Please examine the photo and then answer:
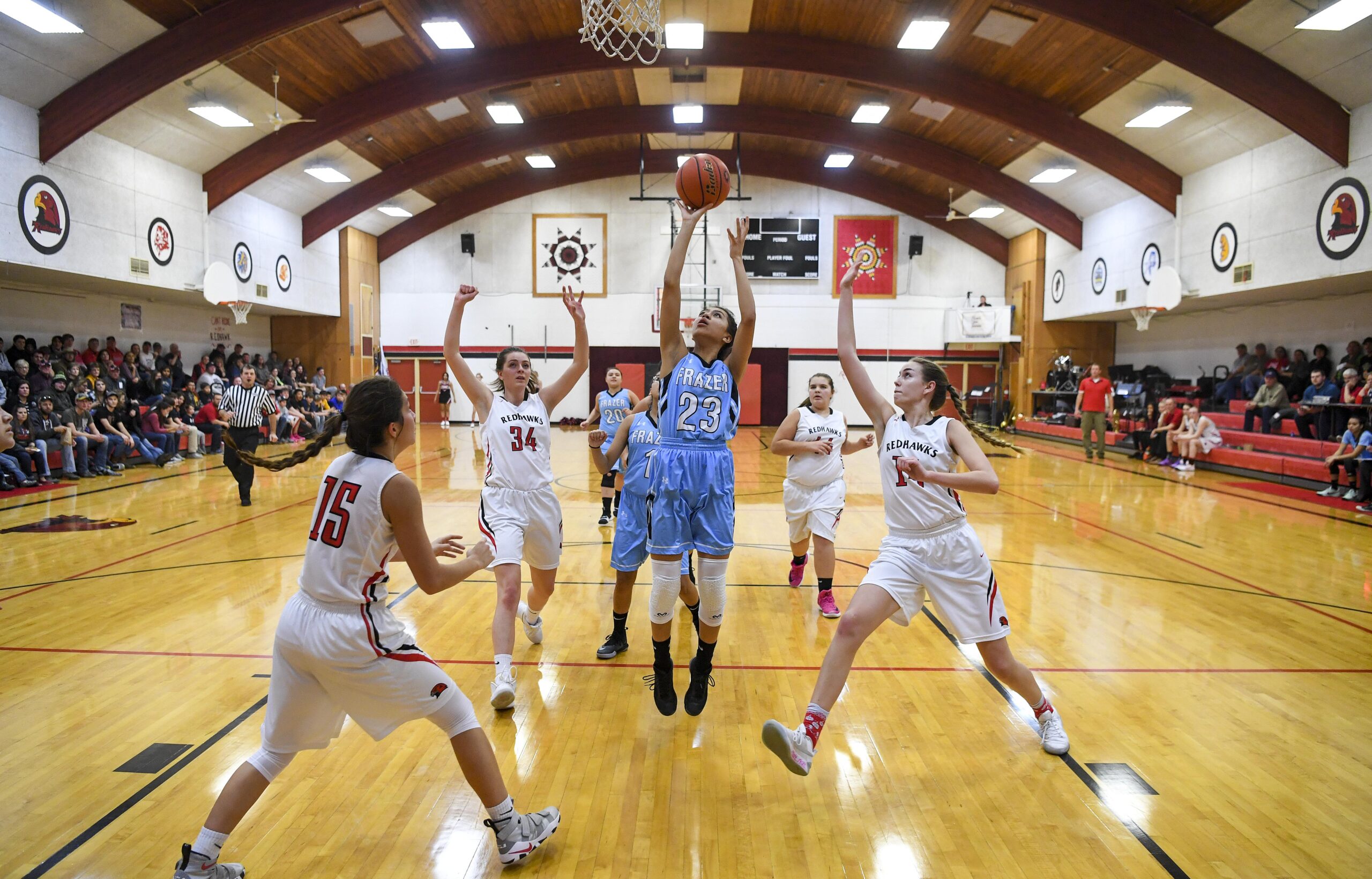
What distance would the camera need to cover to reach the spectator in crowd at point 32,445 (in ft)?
→ 35.9

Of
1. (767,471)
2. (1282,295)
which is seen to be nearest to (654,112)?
(767,471)

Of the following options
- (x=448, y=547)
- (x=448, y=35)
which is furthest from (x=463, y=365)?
(x=448, y=35)

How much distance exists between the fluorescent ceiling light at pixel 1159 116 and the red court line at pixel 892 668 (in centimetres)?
1236

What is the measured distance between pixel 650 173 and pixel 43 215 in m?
15.0

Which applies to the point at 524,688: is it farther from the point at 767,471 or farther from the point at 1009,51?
the point at 1009,51

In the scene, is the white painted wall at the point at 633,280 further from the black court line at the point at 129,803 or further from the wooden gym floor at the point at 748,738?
the black court line at the point at 129,803

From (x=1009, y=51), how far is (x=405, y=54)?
10.9 metres

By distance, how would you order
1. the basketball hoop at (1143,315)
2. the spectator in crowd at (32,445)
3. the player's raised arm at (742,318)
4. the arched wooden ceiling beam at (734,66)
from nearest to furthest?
the player's raised arm at (742,318) → the spectator in crowd at (32,445) → the arched wooden ceiling beam at (734,66) → the basketball hoop at (1143,315)

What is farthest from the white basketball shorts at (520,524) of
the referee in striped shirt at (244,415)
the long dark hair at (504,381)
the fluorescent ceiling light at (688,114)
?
the fluorescent ceiling light at (688,114)

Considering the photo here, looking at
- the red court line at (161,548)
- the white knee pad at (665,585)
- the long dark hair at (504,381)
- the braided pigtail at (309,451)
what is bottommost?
the red court line at (161,548)

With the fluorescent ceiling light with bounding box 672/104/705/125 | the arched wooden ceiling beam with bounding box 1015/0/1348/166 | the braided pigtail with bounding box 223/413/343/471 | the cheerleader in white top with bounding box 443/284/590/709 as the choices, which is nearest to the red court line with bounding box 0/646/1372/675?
the cheerleader in white top with bounding box 443/284/590/709

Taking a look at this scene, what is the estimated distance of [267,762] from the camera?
7.85ft

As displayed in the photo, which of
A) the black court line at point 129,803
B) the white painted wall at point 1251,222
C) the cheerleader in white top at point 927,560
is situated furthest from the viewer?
the white painted wall at point 1251,222

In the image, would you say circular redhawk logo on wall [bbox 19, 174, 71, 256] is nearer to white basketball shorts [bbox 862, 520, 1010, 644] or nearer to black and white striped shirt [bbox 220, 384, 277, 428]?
black and white striped shirt [bbox 220, 384, 277, 428]
